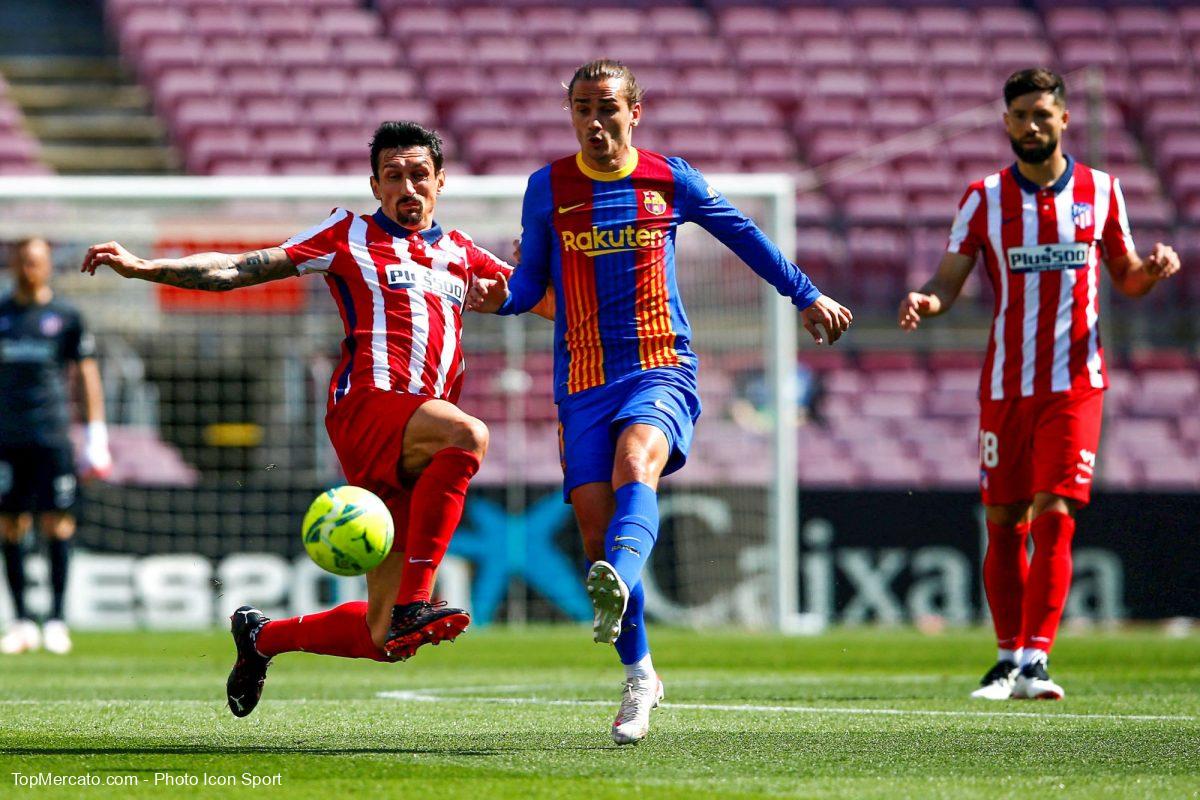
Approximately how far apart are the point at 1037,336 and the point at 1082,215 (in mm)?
510

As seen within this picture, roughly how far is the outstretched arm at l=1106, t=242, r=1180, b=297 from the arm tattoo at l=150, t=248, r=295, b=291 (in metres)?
3.33

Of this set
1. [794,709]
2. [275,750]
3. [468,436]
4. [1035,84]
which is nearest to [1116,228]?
[1035,84]

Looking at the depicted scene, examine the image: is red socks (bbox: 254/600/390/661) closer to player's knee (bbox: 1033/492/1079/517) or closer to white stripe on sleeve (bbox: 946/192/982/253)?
player's knee (bbox: 1033/492/1079/517)

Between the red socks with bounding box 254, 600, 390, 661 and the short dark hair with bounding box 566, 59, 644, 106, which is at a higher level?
the short dark hair with bounding box 566, 59, 644, 106

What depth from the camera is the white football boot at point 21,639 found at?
1030 centimetres

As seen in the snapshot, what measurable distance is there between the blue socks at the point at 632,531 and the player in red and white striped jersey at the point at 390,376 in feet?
1.90

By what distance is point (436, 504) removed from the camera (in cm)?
546

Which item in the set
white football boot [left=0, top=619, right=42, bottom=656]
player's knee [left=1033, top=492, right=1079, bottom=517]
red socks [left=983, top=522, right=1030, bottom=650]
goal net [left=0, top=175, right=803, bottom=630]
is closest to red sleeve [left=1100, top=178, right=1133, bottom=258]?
player's knee [left=1033, top=492, right=1079, bottom=517]

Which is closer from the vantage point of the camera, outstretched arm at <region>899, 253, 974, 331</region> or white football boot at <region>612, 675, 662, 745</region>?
white football boot at <region>612, 675, 662, 745</region>

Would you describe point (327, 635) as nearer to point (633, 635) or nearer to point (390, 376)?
point (390, 376)

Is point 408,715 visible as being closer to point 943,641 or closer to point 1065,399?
point 1065,399

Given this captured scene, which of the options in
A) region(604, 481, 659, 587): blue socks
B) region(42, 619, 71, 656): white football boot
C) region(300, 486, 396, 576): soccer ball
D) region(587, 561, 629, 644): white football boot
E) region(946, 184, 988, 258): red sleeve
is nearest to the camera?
region(587, 561, 629, 644): white football boot

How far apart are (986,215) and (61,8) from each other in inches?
683

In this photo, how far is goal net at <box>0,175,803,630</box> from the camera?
12.9m
